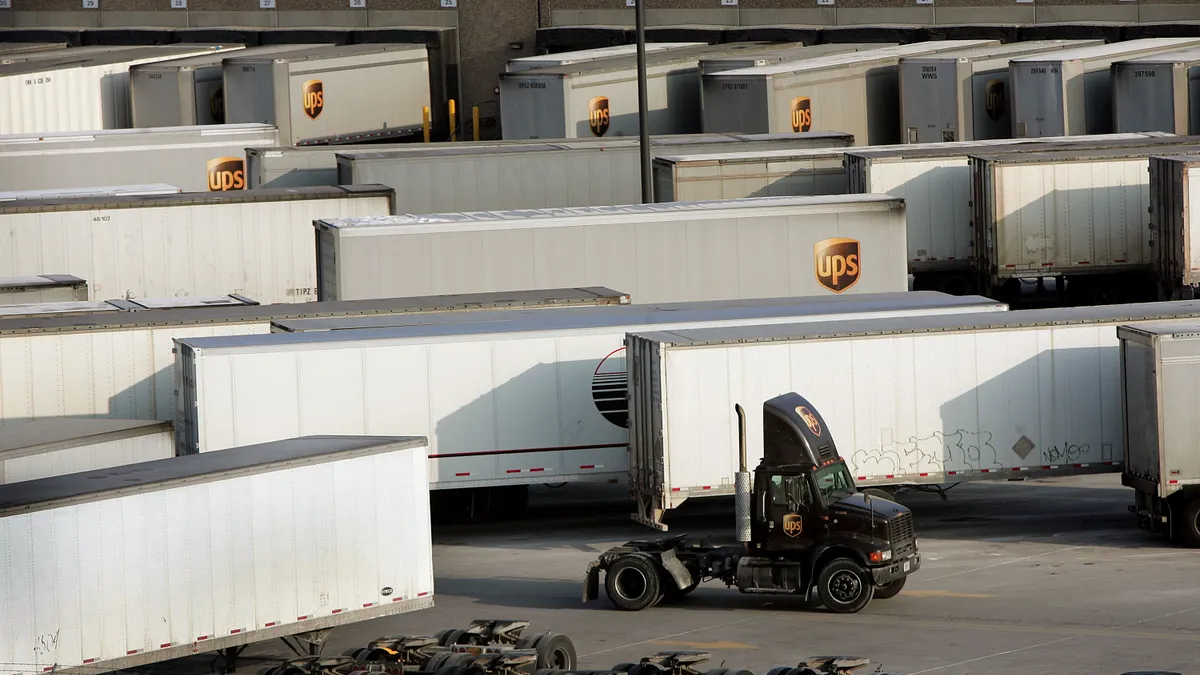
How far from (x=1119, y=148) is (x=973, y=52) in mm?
14433

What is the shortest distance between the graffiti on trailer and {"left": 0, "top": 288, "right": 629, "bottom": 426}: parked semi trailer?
551 cm

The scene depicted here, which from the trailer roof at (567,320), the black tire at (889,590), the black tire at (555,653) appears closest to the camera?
the black tire at (555,653)

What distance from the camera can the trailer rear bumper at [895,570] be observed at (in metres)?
19.6

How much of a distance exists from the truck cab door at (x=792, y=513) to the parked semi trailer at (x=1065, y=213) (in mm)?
17780

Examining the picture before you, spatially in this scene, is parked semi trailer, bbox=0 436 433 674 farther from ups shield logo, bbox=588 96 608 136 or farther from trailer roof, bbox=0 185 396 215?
ups shield logo, bbox=588 96 608 136

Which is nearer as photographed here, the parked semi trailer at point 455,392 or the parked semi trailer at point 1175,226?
the parked semi trailer at point 455,392

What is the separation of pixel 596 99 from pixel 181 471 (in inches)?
1288

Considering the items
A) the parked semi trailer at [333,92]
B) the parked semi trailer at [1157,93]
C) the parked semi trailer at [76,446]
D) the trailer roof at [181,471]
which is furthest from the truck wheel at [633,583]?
the parked semi trailer at [333,92]

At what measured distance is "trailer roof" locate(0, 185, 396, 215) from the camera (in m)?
33.6

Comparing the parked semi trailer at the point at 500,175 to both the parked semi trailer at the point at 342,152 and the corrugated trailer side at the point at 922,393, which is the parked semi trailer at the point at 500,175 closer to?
the parked semi trailer at the point at 342,152

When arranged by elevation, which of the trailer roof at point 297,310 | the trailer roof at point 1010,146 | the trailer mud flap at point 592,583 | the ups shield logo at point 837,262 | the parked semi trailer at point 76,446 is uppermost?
A: the trailer roof at point 1010,146

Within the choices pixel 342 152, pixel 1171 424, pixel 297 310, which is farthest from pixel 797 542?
pixel 342 152

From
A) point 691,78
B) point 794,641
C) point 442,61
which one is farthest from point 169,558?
A: point 442,61

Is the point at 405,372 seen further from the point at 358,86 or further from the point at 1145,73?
the point at 358,86
